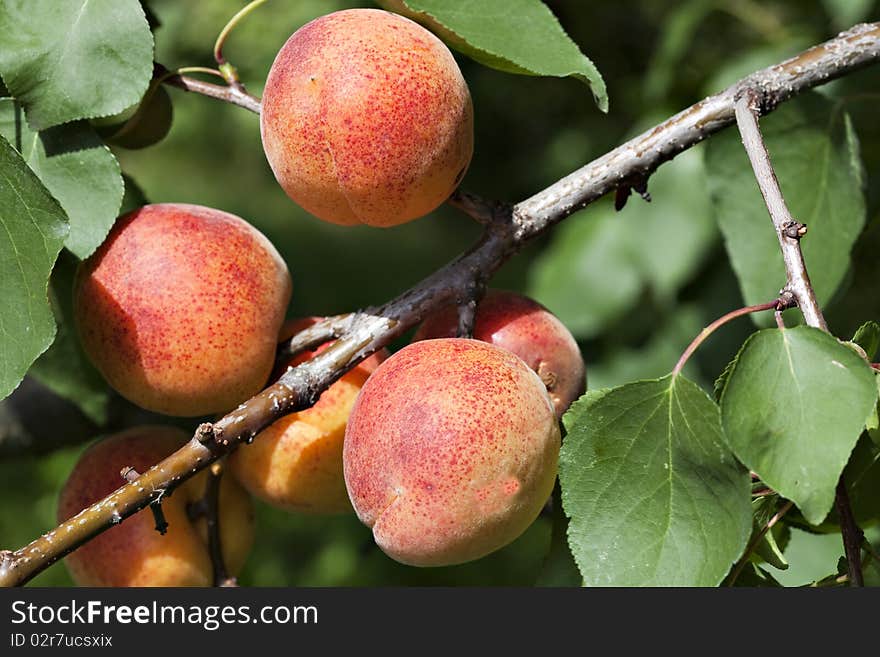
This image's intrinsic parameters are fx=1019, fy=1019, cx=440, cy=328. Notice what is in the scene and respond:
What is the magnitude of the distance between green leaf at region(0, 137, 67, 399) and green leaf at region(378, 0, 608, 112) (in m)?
0.38

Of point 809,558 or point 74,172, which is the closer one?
point 74,172

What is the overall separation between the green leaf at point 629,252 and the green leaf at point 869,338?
98 centimetres

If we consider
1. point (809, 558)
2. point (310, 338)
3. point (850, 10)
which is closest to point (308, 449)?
point (310, 338)

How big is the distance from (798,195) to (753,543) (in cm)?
58

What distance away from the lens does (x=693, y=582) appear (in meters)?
0.80

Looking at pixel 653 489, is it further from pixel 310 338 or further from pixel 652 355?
pixel 652 355

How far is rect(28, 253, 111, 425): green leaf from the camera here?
125 cm

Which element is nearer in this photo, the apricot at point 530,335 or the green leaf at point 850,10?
the apricot at point 530,335

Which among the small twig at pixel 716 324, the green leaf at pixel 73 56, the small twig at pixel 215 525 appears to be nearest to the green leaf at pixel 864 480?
the small twig at pixel 716 324

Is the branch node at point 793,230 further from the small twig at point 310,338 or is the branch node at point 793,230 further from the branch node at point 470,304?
the small twig at point 310,338

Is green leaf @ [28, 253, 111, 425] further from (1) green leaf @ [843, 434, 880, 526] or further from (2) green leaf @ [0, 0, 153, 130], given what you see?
(1) green leaf @ [843, 434, 880, 526]

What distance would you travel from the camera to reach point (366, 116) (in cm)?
91

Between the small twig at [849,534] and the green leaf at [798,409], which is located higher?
the green leaf at [798,409]

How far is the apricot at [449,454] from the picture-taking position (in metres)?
0.84
